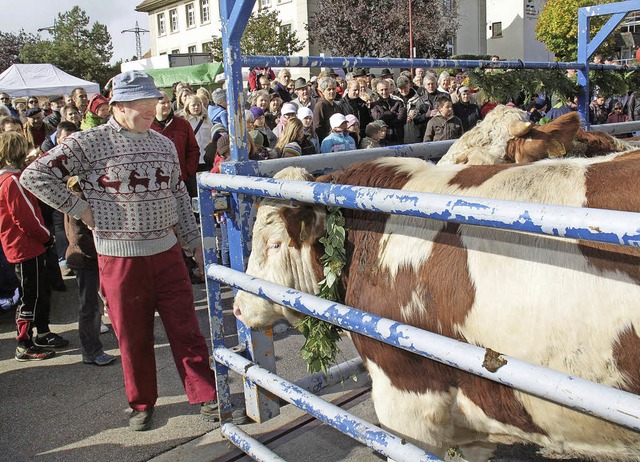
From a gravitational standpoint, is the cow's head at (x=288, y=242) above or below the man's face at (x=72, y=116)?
below

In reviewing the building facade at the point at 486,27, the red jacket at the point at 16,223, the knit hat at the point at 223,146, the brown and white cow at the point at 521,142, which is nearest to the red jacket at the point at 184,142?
the knit hat at the point at 223,146

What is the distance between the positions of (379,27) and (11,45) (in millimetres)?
45642

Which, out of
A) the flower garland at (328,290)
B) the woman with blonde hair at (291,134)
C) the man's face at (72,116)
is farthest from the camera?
the man's face at (72,116)

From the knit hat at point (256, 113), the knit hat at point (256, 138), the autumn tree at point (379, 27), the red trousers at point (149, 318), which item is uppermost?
the autumn tree at point (379, 27)

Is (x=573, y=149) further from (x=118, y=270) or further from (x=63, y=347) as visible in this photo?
(x=63, y=347)

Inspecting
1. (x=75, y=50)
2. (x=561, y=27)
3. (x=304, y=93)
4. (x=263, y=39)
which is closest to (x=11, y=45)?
(x=75, y=50)

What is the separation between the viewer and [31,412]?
3865 millimetres

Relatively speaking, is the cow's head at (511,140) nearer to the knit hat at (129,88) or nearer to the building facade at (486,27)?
the knit hat at (129,88)

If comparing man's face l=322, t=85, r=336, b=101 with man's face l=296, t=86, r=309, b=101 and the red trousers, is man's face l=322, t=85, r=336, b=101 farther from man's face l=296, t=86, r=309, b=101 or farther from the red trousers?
the red trousers

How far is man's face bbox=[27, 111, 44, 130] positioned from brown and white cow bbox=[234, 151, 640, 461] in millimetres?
7409

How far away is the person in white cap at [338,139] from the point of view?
238 inches

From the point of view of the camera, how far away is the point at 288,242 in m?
2.49

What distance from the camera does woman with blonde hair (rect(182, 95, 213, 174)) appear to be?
25.2 feet

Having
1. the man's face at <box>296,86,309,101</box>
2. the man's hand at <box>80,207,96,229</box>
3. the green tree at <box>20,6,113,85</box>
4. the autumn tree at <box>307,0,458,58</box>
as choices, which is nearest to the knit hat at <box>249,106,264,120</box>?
the man's face at <box>296,86,309,101</box>
